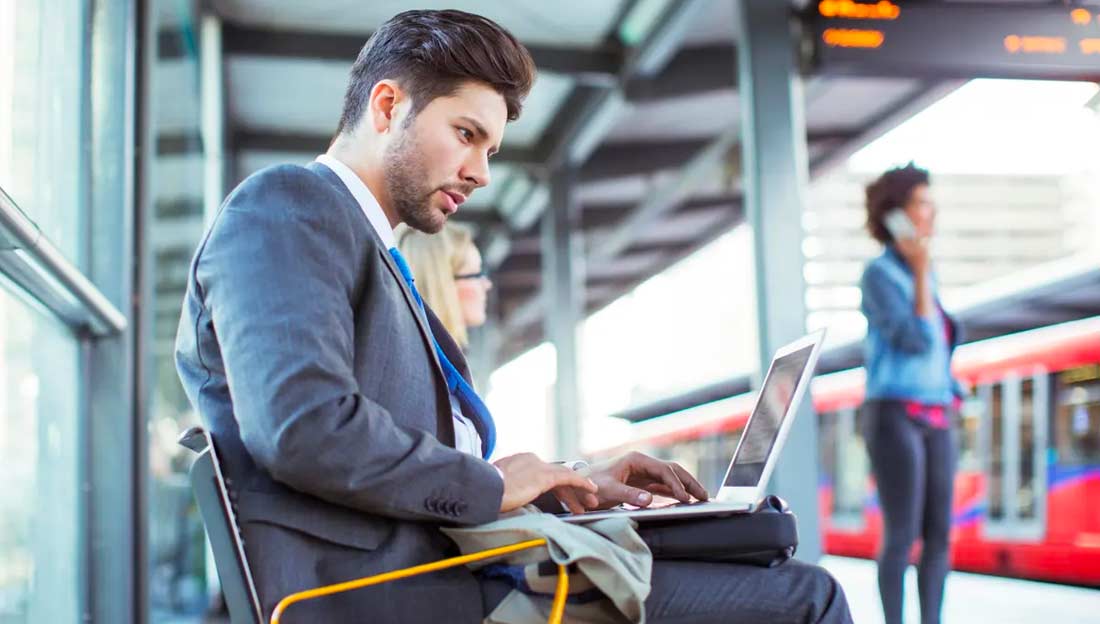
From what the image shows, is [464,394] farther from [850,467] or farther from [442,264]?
[850,467]

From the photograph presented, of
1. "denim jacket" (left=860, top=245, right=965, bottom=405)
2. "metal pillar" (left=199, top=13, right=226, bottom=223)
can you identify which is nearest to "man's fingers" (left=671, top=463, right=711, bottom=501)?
"denim jacket" (left=860, top=245, right=965, bottom=405)

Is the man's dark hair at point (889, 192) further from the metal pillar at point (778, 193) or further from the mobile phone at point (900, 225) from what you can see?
the metal pillar at point (778, 193)

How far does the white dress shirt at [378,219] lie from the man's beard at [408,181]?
0.11ft

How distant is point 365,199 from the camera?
1.67 meters

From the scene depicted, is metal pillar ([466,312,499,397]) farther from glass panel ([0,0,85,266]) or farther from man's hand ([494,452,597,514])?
glass panel ([0,0,85,266])

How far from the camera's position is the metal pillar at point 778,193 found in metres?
6.14

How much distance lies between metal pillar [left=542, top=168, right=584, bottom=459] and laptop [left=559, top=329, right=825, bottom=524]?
9.69 meters

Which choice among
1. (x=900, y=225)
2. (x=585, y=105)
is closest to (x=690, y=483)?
(x=900, y=225)

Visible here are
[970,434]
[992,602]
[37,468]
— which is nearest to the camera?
[37,468]

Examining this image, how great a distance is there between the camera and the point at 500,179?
13.3 meters

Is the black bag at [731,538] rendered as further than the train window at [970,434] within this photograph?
No

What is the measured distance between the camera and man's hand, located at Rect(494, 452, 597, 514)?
149 cm

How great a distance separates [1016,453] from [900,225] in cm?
724

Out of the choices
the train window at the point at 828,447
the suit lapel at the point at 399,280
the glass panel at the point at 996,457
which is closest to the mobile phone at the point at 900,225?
the suit lapel at the point at 399,280
